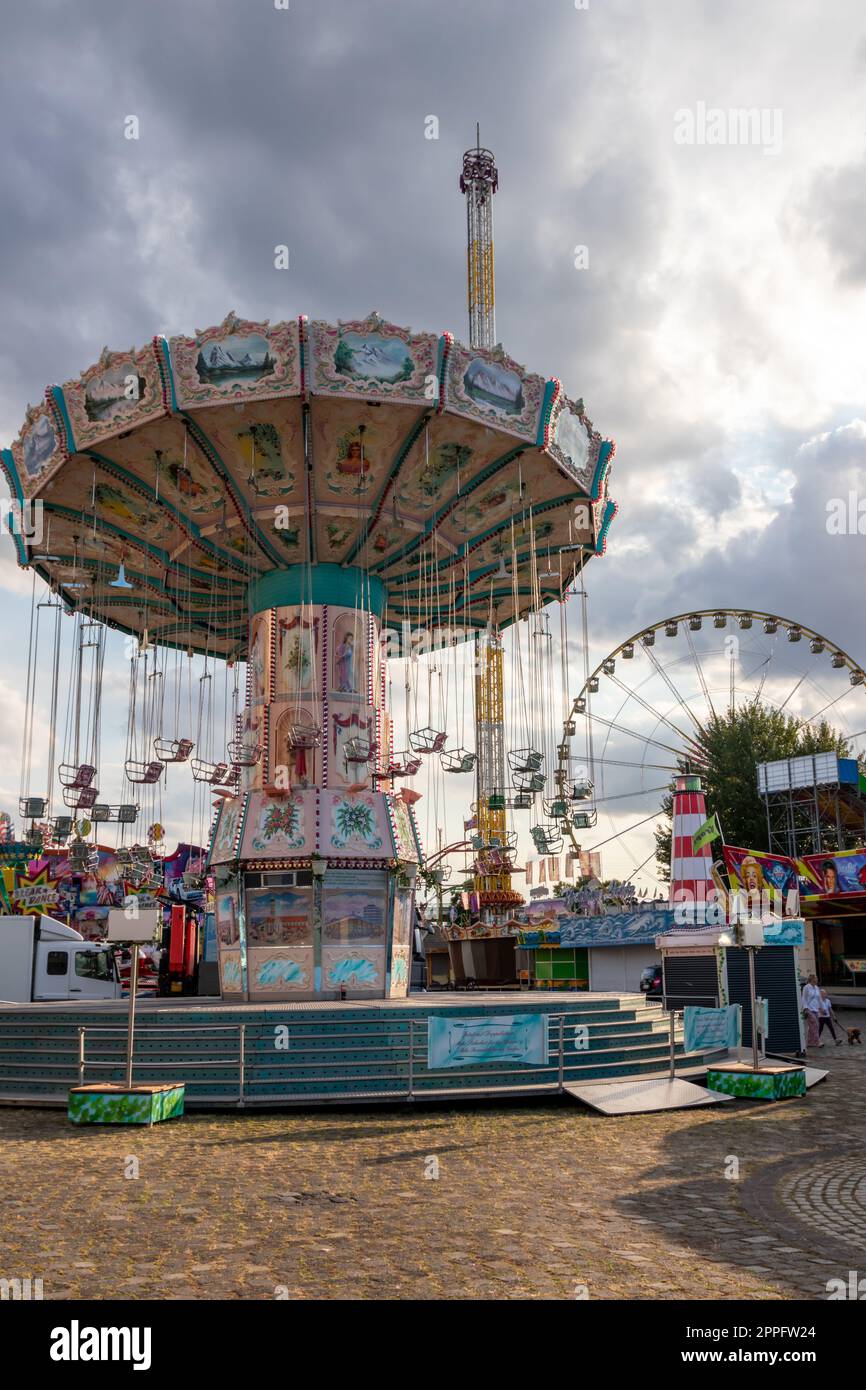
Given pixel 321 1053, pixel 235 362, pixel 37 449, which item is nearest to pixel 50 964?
pixel 37 449

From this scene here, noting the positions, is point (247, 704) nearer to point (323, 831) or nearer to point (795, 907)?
point (323, 831)

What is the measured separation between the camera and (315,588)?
2423 centimetres

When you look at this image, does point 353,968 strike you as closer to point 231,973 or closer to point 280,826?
point 231,973

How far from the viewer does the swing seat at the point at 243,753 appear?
71.2ft

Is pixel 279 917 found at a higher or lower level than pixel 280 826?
lower

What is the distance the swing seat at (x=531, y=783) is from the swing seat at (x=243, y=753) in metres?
5.37

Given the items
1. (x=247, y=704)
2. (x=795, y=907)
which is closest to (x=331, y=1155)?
(x=247, y=704)

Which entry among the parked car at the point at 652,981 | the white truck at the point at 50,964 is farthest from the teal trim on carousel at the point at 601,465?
the white truck at the point at 50,964

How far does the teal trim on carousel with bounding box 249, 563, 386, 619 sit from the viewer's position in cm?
2423

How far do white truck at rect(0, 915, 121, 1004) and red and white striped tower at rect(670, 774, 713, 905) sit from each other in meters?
16.7

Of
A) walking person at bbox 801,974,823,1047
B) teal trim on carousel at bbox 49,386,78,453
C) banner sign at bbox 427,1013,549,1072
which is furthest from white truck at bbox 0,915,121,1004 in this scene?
walking person at bbox 801,974,823,1047

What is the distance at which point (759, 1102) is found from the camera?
51.3 feet

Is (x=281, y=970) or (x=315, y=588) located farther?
(x=315, y=588)

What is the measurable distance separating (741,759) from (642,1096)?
40.7 meters
